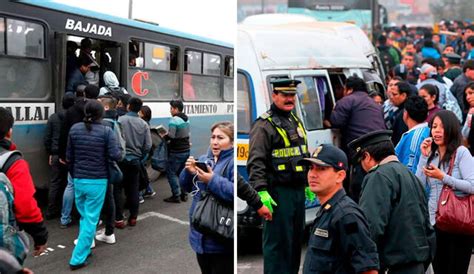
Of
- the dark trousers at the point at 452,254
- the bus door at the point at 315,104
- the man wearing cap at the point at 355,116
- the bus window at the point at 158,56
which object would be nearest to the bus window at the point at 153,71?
the bus window at the point at 158,56

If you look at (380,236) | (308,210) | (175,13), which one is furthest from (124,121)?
(308,210)

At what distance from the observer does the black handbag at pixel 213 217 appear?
2.20 metres

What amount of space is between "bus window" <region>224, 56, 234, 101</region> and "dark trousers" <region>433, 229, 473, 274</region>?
63.7 inches

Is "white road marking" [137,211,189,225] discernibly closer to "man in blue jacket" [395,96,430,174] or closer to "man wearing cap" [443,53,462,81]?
"man in blue jacket" [395,96,430,174]

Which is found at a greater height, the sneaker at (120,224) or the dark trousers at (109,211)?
the dark trousers at (109,211)

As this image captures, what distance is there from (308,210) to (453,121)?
135cm

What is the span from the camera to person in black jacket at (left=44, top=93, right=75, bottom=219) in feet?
6.48

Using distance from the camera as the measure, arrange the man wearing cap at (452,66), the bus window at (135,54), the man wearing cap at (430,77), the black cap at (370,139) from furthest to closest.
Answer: the man wearing cap at (452,66), the man wearing cap at (430,77), the black cap at (370,139), the bus window at (135,54)

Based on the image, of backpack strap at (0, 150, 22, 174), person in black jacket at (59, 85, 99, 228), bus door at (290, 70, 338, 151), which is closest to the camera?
backpack strap at (0, 150, 22, 174)

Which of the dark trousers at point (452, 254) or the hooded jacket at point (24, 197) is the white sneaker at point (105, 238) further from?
the dark trousers at point (452, 254)

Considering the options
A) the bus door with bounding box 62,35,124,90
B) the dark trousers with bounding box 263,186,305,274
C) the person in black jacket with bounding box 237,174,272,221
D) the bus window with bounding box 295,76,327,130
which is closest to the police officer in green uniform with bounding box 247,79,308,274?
the dark trousers with bounding box 263,186,305,274

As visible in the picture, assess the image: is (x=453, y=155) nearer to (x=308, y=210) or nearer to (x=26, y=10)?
(x=308, y=210)

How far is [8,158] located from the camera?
1.89m

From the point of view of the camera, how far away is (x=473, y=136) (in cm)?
437
